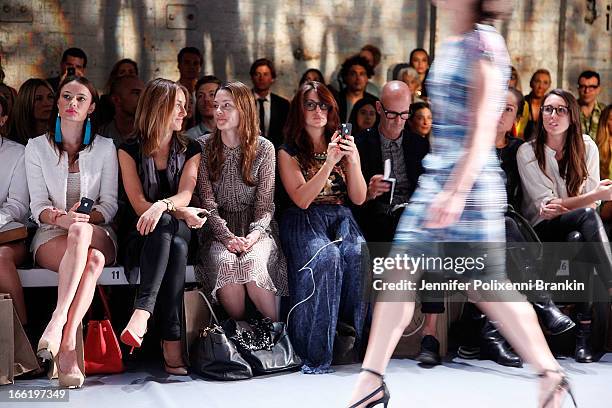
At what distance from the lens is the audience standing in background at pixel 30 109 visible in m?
4.96

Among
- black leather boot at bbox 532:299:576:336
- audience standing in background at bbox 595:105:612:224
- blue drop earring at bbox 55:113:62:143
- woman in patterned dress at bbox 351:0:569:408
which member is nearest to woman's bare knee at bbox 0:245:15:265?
blue drop earring at bbox 55:113:62:143

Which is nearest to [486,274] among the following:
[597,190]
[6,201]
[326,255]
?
[326,255]

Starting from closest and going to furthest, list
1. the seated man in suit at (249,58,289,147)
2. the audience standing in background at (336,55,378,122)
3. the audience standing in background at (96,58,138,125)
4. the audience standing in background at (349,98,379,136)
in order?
the audience standing in background at (96,58,138,125), the audience standing in background at (349,98,379,136), the seated man in suit at (249,58,289,147), the audience standing in background at (336,55,378,122)

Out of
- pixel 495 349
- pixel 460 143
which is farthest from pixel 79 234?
pixel 495 349

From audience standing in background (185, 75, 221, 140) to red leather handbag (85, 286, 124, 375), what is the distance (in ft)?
4.74

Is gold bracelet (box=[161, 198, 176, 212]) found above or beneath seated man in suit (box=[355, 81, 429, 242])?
beneath

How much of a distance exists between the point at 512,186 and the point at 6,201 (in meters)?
2.63

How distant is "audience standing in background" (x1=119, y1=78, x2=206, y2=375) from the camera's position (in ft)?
13.5

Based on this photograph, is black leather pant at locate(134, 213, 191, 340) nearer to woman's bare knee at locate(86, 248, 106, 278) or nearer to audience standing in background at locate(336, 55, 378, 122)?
woman's bare knee at locate(86, 248, 106, 278)

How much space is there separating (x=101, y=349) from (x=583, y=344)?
92.8 inches

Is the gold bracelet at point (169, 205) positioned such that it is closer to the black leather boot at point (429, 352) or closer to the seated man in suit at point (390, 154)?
the seated man in suit at point (390, 154)

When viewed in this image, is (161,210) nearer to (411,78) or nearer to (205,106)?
(205,106)

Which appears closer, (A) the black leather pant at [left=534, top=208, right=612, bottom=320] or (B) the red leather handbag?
(B) the red leather handbag

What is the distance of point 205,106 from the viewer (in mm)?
5301
